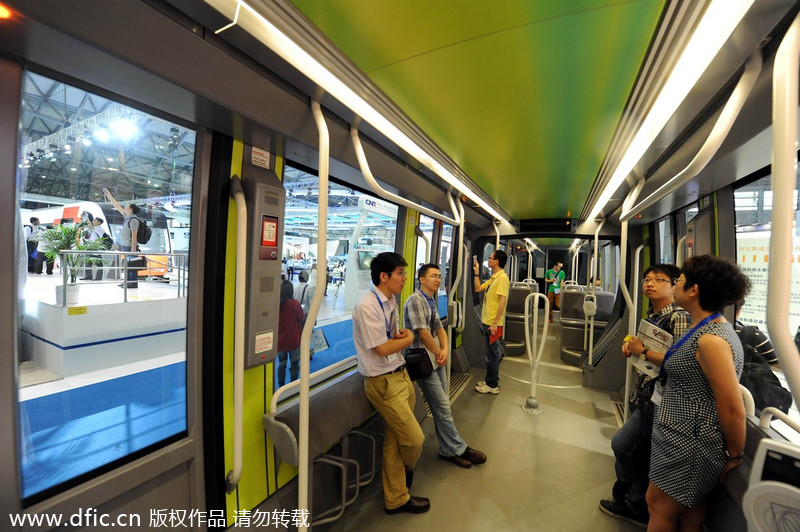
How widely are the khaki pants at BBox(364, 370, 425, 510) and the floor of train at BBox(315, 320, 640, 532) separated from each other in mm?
169

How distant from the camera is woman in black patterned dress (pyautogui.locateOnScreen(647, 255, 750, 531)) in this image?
1.45 m

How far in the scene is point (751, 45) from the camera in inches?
43.7

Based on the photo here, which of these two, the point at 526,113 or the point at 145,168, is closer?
the point at 145,168

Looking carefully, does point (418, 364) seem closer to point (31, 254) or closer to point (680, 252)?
point (31, 254)

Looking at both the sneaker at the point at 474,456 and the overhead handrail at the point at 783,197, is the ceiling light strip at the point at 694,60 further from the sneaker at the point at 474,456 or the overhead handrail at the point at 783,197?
the sneaker at the point at 474,456

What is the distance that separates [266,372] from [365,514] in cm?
131

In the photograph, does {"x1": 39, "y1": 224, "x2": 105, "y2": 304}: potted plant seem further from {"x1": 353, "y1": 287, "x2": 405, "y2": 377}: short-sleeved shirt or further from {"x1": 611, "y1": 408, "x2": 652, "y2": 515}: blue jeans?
{"x1": 611, "y1": 408, "x2": 652, "y2": 515}: blue jeans

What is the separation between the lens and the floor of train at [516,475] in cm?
237

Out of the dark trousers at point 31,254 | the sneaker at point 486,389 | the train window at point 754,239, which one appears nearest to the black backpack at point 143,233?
the dark trousers at point 31,254

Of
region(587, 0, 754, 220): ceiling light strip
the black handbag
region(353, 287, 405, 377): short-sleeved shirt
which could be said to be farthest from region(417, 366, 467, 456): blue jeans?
region(587, 0, 754, 220): ceiling light strip

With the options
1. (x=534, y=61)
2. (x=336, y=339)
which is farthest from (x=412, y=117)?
(x=336, y=339)

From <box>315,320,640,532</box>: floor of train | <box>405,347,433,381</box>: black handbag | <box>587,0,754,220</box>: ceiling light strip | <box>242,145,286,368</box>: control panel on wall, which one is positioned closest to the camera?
<box>587,0,754,220</box>: ceiling light strip

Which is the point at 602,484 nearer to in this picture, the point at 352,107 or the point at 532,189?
the point at 532,189

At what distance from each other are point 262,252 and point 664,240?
5.13 m
